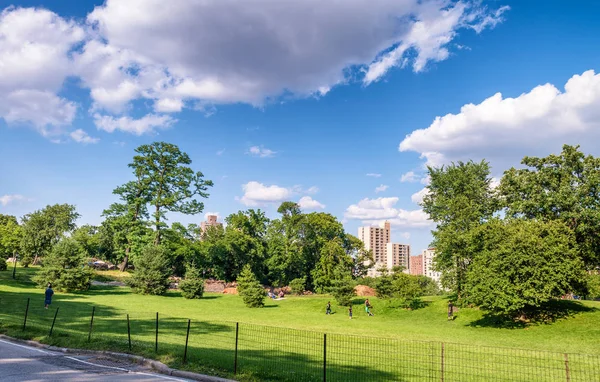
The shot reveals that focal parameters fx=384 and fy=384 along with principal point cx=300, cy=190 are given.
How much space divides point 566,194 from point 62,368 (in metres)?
35.8

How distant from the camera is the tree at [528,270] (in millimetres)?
26891

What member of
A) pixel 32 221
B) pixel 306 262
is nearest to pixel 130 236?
pixel 32 221

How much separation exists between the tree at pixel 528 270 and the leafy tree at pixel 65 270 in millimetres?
39570

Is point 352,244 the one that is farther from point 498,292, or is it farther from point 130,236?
point 498,292

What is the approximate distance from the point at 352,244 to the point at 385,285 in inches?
1173

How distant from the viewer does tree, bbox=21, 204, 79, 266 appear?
54331 mm

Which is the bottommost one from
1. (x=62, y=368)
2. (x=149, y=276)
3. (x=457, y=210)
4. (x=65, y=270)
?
(x=62, y=368)

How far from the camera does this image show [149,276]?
Result: 44.9m

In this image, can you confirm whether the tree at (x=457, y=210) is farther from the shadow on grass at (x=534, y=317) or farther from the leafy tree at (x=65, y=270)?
the leafy tree at (x=65, y=270)

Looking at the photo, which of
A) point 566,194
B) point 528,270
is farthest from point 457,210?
point 528,270

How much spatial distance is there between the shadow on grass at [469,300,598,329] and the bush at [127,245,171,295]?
33.7 meters

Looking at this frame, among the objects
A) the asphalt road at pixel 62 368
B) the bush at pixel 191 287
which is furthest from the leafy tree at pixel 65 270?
the asphalt road at pixel 62 368

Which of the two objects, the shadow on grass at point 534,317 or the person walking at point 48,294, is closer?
the person walking at point 48,294

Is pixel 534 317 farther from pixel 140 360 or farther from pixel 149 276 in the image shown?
pixel 149 276
